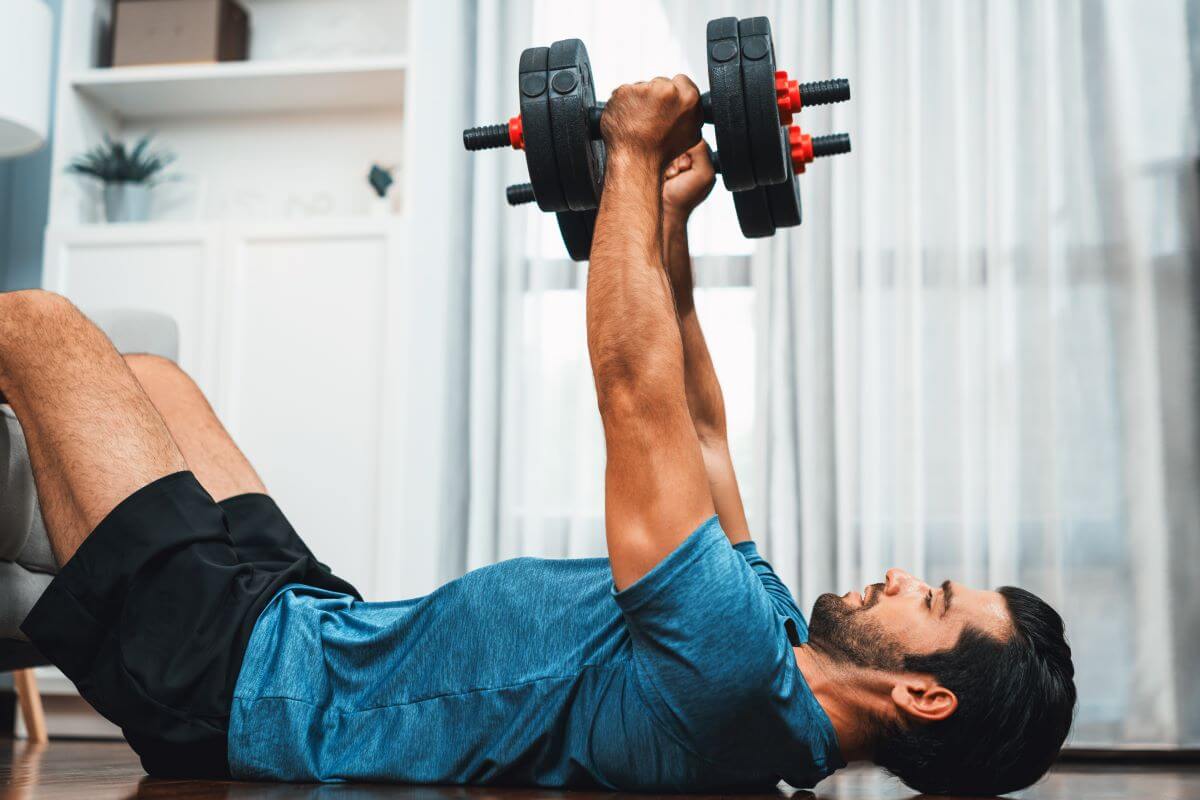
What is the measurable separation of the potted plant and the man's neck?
2.20 meters

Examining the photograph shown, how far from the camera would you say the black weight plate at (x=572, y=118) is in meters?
1.15

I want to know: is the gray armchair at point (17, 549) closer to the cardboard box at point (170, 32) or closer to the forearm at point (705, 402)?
the forearm at point (705, 402)

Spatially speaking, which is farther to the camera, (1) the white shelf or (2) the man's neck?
(1) the white shelf

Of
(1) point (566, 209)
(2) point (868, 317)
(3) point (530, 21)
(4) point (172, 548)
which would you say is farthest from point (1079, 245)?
(4) point (172, 548)

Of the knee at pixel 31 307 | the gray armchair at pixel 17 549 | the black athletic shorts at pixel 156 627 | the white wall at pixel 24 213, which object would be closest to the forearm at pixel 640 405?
the black athletic shorts at pixel 156 627

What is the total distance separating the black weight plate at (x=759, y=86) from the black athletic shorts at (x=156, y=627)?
2.34 ft

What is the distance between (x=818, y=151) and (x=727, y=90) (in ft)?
0.61

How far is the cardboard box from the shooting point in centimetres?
269

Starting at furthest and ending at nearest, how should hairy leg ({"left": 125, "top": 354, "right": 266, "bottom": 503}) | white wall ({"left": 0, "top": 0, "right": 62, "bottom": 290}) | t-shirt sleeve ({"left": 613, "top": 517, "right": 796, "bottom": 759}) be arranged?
white wall ({"left": 0, "top": 0, "right": 62, "bottom": 290})
hairy leg ({"left": 125, "top": 354, "right": 266, "bottom": 503})
t-shirt sleeve ({"left": 613, "top": 517, "right": 796, "bottom": 759})

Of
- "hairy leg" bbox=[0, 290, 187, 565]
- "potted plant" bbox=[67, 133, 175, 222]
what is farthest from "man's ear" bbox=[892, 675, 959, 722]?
"potted plant" bbox=[67, 133, 175, 222]

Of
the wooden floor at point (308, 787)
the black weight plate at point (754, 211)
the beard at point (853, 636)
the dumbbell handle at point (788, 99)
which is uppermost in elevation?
the dumbbell handle at point (788, 99)

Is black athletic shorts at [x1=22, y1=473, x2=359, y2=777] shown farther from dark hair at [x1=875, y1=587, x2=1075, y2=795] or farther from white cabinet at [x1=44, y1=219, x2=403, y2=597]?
white cabinet at [x1=44, y1=219, x2=403, y2=597]

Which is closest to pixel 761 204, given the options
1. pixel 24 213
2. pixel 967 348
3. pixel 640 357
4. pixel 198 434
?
pixel 640 357

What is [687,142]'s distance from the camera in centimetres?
119
